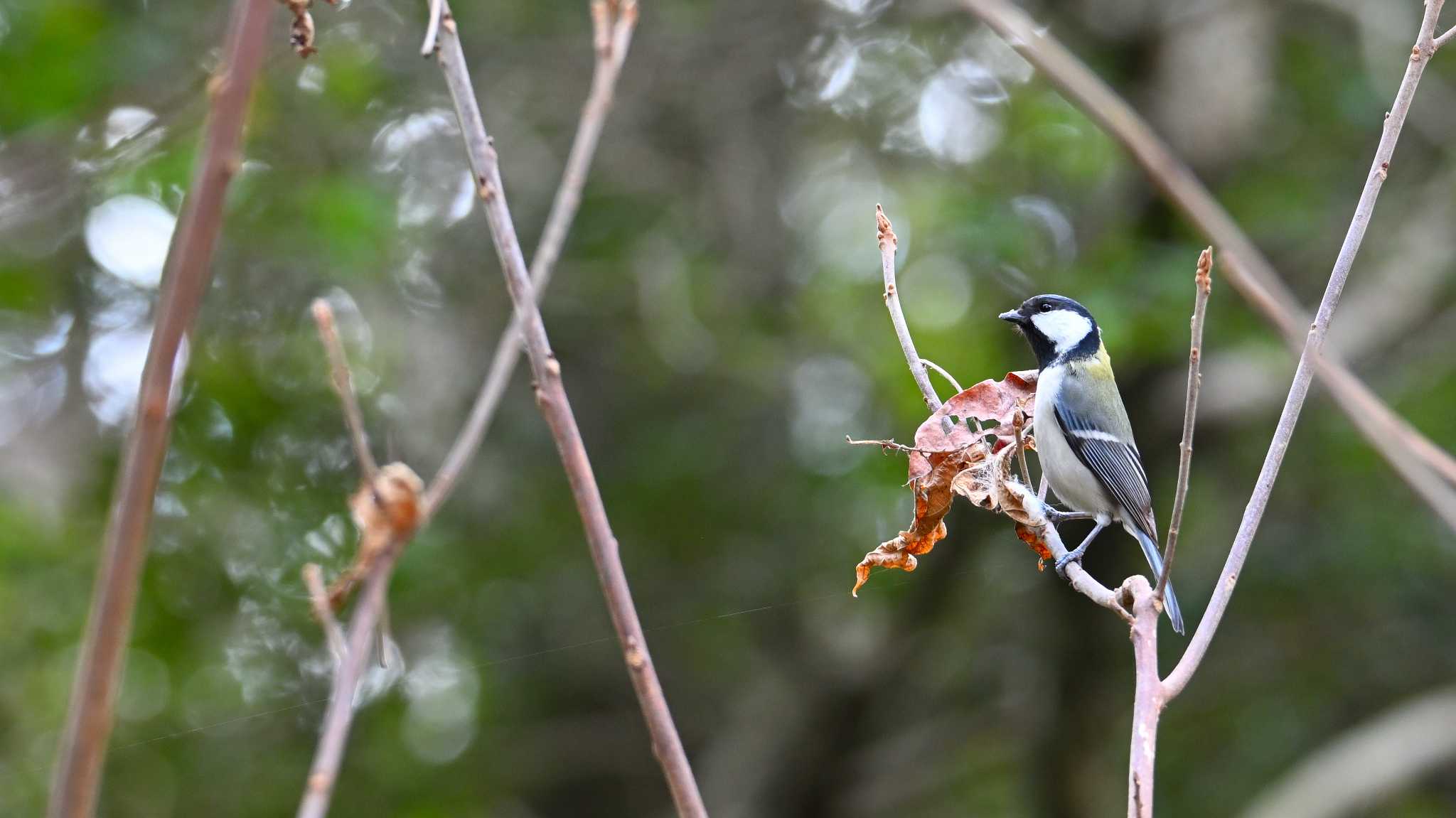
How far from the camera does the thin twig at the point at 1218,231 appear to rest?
85 centimetres

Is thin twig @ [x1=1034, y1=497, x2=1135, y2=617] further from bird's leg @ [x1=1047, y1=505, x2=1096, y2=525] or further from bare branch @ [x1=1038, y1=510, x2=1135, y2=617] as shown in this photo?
bird's leg @ [x1=1047, y1=505, x2=1096, y2=525]

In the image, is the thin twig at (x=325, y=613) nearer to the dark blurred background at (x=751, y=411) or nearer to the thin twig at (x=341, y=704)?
the thin twig at (x=341, y=704)

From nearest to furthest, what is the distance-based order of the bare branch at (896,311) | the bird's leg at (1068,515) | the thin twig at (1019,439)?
the bare branch at (896,311) < the thin twig at (1019,439) < the bird's leg at (1068,515)

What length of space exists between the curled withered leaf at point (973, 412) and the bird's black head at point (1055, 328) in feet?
4.55

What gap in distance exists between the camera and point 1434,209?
6.71m

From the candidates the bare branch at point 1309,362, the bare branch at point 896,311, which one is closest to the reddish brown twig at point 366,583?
the bare branch at point 1309,362

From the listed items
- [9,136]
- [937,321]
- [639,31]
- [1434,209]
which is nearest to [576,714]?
[937,321]

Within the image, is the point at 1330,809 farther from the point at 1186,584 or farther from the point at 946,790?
the point at 946,790

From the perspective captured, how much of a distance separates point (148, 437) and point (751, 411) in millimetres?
6609

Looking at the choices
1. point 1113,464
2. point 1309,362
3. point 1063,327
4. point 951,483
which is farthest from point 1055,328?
point 1309,362

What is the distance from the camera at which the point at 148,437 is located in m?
0.68

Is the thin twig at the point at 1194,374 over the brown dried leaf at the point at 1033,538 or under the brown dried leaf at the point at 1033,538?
over

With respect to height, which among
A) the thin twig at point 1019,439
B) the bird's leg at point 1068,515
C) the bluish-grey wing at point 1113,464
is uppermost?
the thin twig at point 1019,439

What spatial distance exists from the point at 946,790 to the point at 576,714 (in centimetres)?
244
